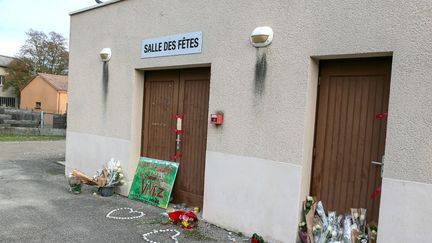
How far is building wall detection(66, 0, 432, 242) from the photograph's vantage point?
138 inches

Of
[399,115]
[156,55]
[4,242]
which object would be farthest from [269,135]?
[4,242]

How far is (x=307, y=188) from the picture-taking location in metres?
4.48

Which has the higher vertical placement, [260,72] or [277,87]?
[260,72]

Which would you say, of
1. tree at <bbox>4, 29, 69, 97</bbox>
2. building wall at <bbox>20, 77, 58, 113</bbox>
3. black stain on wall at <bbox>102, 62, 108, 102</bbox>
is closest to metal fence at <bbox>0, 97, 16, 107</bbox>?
tree at <bbox>4, 29, 69, 97</bbox>

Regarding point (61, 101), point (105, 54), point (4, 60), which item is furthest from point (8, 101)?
point (105, 54)

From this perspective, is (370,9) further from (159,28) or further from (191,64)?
(159,28)

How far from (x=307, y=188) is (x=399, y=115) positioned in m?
1.48

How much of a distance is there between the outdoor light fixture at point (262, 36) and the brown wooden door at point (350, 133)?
76cm

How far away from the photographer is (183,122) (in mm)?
6168

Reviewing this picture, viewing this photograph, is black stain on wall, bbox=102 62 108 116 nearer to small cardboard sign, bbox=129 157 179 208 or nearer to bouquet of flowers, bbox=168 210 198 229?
small cardboard sign, bbox=129 157 179 208

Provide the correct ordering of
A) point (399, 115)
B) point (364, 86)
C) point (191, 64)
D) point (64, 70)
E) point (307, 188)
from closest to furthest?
point (399, 115)
point (364, 86)
point (307, 188)
point (191, 64)
point (64, 70)

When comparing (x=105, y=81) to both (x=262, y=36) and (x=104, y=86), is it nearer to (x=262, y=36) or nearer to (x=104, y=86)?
(x=104, y=86)

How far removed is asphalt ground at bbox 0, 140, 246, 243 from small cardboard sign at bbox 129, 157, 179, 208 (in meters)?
0.15

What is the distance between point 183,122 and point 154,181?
122 centimetres
